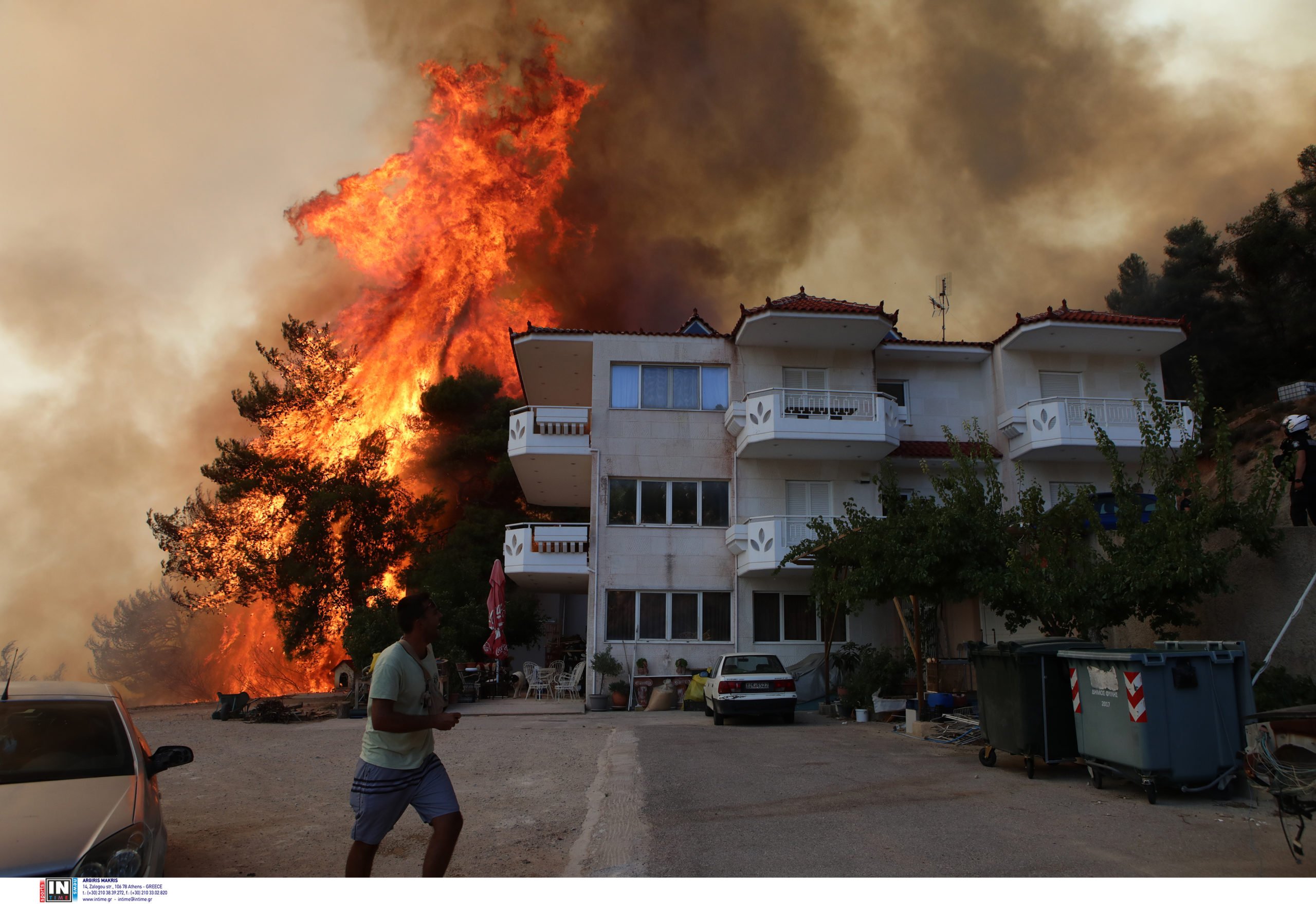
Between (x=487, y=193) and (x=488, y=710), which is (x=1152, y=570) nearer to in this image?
(x=488, y=710)

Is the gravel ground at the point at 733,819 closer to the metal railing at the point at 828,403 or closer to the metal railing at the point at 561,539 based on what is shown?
the metal railing at the point at 561,539

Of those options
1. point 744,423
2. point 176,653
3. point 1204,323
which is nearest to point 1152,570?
point 744,423

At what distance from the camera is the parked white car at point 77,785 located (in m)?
3.86

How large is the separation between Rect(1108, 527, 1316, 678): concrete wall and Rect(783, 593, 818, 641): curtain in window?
11.9m

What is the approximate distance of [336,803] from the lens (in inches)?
318

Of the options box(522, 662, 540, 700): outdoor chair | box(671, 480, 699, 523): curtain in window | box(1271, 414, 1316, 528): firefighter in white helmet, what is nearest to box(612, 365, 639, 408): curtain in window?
box(671, 480, 699, 523): curtain in window

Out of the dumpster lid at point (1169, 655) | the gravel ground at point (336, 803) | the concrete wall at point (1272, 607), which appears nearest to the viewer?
the gravel ground at point (336, 803)

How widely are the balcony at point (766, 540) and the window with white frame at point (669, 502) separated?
0.94 metres

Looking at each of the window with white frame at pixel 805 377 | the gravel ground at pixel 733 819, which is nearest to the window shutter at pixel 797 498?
the window with white frame at pixel 805 377

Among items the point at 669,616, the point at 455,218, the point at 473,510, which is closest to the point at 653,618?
the point at 669,616

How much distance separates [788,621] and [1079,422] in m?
9.71

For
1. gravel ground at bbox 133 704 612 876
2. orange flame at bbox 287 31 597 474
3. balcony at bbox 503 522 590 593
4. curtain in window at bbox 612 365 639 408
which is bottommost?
gravel ground at bbox 133 704 612 876

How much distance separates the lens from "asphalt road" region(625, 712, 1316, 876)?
17.8 feet
